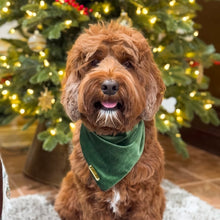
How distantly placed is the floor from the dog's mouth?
3.60 ft

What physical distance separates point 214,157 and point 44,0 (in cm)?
194

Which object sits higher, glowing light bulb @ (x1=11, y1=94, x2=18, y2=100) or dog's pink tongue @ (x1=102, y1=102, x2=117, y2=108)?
dog's pink tongue @ (x1=102, y1=102, x2=117, y2=108)

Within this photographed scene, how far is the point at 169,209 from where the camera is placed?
2.04m

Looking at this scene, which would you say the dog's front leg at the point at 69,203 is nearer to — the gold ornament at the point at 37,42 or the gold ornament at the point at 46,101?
the gold ornament at the point at 46,101

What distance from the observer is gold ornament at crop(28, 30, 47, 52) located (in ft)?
7.36

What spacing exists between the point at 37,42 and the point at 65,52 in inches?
7.4

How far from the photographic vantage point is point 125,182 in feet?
4.75

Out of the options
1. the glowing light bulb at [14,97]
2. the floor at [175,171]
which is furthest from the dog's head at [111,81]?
the floor at [175,171]

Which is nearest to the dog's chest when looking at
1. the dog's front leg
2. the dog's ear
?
the dog's front leg

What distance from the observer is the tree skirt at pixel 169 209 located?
6.31 feet

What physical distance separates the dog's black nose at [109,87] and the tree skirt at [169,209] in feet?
3.27

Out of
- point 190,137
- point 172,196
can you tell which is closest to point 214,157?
point 190,137

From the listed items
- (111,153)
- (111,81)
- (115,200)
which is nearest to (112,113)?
(111,81)

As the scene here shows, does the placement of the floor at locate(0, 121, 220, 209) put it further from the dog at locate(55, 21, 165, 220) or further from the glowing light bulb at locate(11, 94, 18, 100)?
the dog at locate(55, 21, 165, 220)
